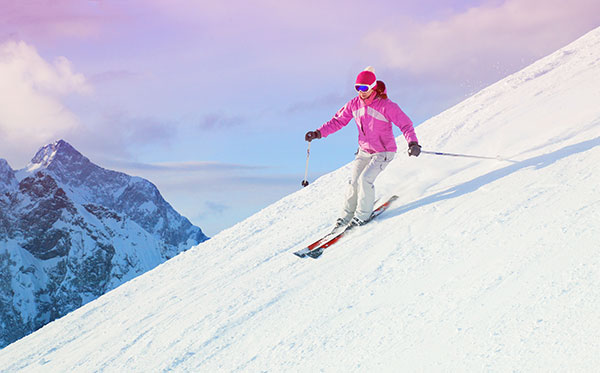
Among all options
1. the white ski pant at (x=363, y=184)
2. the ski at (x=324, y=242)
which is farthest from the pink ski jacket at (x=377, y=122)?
the ski at (x=324, y=242)

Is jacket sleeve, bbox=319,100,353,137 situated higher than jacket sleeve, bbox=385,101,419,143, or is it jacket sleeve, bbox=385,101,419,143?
jacket sleeve, bbox=319,100,353,137

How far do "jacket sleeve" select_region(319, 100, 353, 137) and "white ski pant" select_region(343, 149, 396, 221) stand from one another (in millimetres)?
542

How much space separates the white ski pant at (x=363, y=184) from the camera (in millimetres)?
6156

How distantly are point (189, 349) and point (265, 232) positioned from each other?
3.66 meters

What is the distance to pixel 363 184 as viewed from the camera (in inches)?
246

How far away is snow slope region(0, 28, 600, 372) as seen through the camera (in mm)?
3154

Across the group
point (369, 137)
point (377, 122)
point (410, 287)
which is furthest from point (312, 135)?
point (410, 287)

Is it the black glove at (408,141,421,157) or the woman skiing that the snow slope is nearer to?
the woman skiing

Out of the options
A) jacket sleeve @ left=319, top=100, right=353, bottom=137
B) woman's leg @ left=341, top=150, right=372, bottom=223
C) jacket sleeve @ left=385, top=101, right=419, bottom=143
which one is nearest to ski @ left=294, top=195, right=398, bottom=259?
woman's leg @ left=341, top=150, right=372, bottom=223

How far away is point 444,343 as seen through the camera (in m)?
3.17

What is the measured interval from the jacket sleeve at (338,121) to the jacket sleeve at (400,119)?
0.70 meters

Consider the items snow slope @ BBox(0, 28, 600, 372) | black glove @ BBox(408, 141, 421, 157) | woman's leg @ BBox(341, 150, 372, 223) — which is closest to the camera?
snow slope @ BBox(0, 28, 600, 372)

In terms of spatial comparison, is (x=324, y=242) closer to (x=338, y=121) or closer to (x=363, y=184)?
(x=363, y=184)

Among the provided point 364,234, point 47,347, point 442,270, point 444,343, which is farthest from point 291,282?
point 47,347
